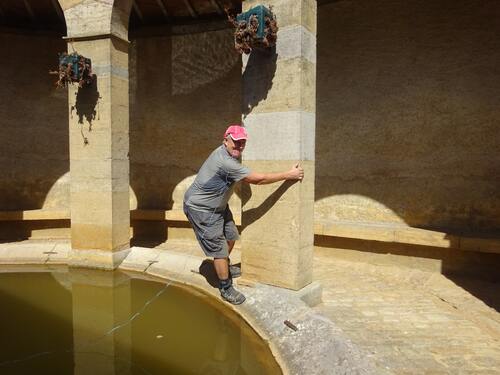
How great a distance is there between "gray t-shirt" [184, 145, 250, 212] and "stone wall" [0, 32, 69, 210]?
19.3 ft

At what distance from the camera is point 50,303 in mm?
4867

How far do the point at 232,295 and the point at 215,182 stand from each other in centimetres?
135

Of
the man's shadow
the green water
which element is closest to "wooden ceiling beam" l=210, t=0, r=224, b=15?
the man's shadow

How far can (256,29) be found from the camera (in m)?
4.43

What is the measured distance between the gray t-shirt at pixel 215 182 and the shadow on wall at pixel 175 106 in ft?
13.6

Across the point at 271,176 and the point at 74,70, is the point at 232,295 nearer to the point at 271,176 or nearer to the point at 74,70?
the point at 271,176

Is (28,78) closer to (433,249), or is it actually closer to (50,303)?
(50,303)

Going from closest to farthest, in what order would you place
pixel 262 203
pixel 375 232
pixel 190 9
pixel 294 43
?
pixel 294 43
pixel 262 203
pixel 375 232
pixel 190 9

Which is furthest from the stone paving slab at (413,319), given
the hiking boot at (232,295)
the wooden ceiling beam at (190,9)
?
the wooden ceiling beam at (190,9)

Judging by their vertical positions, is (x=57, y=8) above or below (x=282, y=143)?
above

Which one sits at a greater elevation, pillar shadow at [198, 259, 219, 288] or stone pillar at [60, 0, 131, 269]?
stone pillar at [60, 0, 131, 269]

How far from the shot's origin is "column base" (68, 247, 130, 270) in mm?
6496

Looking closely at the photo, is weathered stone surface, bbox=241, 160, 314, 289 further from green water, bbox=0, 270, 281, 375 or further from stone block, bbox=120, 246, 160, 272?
stone block, bbox=120, 246, 160, 272

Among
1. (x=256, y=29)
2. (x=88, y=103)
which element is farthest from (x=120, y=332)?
(x=88, y=103)
